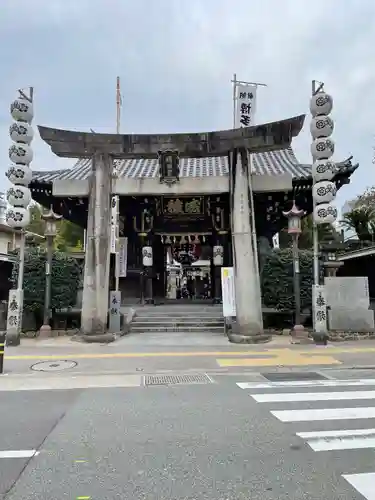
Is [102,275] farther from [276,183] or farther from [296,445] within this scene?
[296,445]

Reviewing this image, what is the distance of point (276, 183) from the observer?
593 inches

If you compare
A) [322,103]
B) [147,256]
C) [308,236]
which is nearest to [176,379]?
[322,103]

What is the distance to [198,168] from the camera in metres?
21.1

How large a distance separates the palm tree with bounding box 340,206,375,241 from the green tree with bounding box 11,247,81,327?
1770 centimetres

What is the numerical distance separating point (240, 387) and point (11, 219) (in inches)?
375

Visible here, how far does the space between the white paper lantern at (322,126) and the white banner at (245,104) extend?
29.4 feet

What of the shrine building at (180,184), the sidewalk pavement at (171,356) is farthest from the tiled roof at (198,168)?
the sidewalk pavement at (171,356)

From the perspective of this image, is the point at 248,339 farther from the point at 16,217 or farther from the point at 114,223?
the point at 16,217

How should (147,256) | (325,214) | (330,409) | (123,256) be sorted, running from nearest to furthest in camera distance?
(330,409) → (325,214) → (123,256) → (147,256)

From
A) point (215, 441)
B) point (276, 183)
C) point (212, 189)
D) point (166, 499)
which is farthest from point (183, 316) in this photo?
point (166, 499)

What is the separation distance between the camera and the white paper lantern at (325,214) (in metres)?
13.0

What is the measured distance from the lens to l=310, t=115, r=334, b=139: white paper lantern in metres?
13.1

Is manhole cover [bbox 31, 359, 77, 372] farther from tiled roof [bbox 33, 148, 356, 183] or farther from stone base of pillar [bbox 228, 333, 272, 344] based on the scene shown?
tiled roof [bbox 33, 148, 356, 183]

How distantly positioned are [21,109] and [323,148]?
9.98 m
